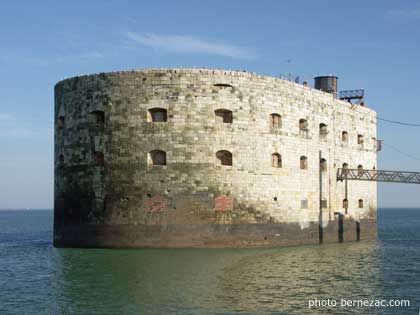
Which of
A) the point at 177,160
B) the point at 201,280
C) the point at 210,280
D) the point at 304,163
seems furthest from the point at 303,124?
the point at 201,280

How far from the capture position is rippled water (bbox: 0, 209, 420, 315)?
52.9 ft

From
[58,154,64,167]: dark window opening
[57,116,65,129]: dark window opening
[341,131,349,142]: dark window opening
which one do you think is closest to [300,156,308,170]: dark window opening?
[341,131,349,142]: dark window opening

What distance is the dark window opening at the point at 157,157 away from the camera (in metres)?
28.0

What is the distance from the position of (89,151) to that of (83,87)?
118 inches

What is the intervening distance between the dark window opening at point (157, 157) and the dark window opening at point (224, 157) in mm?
2491

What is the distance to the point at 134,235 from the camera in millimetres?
27656

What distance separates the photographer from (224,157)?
28828 mm

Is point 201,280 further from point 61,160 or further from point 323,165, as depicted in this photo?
point 323,165

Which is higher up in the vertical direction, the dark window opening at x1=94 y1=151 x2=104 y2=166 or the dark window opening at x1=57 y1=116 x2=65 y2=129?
the dark window opening at x1=57 y1=116 x2=65 y2=129

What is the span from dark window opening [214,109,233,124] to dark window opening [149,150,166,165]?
9.85 ft

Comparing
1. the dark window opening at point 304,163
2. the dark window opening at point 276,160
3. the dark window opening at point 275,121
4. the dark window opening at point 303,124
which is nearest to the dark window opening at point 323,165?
the dark window opening at point 304,163

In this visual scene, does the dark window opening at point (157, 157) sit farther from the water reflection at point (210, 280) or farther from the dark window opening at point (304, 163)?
the dark window opening at point (304, 163)

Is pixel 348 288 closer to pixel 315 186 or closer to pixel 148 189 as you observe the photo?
pixel 148 189

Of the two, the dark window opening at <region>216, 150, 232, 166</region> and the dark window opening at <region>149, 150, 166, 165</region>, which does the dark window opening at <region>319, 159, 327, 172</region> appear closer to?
the dark window opening at <region>216, 150, 232, 166</region>
